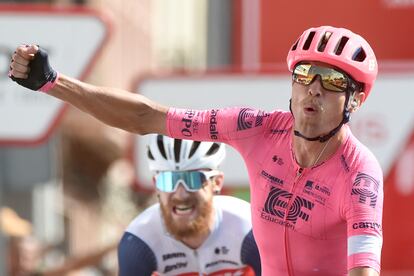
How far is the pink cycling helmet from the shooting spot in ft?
17.7

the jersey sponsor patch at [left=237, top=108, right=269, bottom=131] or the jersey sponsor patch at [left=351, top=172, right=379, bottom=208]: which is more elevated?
the jersey sponsor patch at [left=237, top=108, right=269, bottom=131]

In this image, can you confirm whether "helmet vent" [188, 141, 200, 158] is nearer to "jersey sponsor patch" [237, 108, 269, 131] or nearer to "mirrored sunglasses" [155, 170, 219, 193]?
"mirrored sunglasses" [155, 170, 219, 193]

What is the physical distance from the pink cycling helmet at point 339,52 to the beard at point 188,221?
142cm

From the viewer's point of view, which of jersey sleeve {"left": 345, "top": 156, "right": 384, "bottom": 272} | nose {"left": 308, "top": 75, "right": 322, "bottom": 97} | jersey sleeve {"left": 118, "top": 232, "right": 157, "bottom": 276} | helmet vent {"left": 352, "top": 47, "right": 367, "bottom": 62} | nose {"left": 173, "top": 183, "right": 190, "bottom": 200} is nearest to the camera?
jersey sleeve {"left": 345, "top": 156, "right": 384, "bottom": 272}

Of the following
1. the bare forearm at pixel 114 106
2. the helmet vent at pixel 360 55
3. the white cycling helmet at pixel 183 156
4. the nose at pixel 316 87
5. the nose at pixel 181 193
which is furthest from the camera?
the white cycling helmet at pixel 183 156

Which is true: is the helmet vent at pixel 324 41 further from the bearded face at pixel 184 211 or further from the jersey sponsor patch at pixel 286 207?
the bearded face at pixel 184 211

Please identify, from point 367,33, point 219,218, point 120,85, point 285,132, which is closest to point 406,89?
point 367,33

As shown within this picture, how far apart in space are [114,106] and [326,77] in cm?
85

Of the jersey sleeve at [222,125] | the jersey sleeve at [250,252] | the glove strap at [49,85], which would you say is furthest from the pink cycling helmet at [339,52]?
the jersey sleeve at [250,252]

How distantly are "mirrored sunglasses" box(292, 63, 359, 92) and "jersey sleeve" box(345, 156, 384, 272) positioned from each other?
309 millimetres

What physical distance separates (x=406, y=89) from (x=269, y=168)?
14.1ft

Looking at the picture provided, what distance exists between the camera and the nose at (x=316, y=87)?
5.32 meters

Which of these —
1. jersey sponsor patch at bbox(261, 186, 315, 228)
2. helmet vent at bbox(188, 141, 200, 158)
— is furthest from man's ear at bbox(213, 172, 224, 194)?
jersey sponsor patch at bbox(261, 186, 315, 228)

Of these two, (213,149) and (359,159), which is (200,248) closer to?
(213,149)
